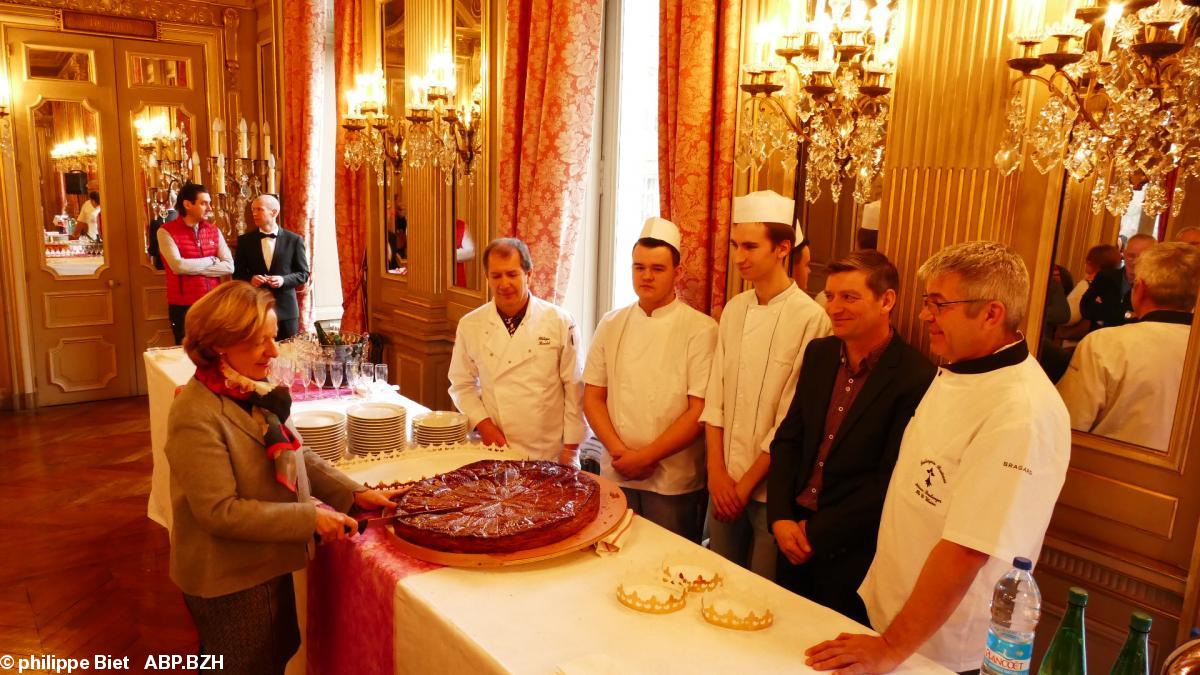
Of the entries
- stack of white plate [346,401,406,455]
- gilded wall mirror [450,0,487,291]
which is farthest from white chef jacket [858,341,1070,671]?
gilded wall mirror [450,0,487,291]

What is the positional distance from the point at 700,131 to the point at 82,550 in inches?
137

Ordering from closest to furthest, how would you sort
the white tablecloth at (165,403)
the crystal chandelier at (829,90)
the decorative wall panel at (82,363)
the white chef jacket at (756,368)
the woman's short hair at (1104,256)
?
the woman's short hair at (1104,256) → the crystal chandelier at (829,90) → the white chef jacket at (756,368) → the white tablecloth at (165,403) → the decorative wall panel at (82,363)

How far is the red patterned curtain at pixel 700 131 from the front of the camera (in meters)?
2.78

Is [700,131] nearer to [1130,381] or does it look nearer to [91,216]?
[1130,381]

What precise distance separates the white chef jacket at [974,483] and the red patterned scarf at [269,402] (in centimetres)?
133

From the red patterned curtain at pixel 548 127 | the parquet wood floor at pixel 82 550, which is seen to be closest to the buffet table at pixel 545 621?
the parquet wood floor at pixel 82 550

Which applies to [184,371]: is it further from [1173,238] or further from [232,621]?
[1173,238]

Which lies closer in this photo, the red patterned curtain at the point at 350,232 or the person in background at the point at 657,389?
the person in background at the point at 657,389

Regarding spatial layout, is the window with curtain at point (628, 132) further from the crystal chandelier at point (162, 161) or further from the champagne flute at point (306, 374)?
the crystal chandelier at point (162, 161)

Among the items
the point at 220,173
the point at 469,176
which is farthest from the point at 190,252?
the point at 469,176

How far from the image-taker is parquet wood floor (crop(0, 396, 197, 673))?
120 inches

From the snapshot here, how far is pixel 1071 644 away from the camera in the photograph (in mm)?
1262

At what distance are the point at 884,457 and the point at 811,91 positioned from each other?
1.00 metres

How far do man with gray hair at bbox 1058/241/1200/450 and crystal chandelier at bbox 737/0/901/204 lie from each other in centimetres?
78
